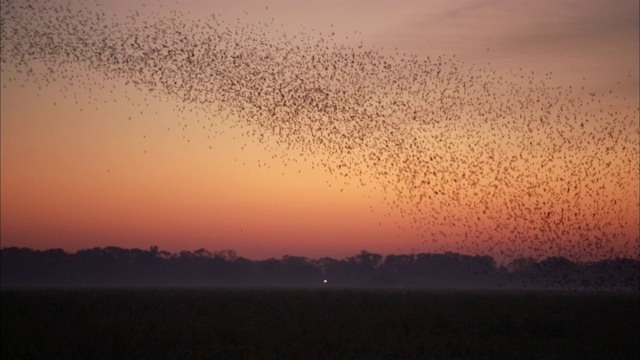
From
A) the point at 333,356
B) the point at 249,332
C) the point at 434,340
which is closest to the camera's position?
the point at 333,356

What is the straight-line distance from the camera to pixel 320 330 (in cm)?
2994

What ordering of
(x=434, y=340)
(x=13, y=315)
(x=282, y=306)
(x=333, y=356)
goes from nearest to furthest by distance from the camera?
(x=333, y=356) < (x=434, y=340) < (x=13, y=315) < (x=282, y=306)

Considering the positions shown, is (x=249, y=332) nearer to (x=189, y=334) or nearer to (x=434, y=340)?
(x=189, y=334)

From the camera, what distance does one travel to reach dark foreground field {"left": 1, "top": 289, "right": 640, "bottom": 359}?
24531 mm

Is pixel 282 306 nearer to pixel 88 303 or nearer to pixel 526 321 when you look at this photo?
pixel 88 303

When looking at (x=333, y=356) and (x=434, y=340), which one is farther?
(x=434, y=340)

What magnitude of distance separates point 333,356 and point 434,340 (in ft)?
17.8

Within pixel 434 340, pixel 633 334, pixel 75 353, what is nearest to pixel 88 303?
pixel 75 353

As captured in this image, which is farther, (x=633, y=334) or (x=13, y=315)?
(x=13, y=315)

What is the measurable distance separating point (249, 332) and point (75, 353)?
7.03 m

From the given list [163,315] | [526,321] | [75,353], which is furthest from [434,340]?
[163,315]

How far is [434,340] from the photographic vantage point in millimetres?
27141

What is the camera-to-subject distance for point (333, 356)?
23.1 m

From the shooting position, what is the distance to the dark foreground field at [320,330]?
24.5 meters
